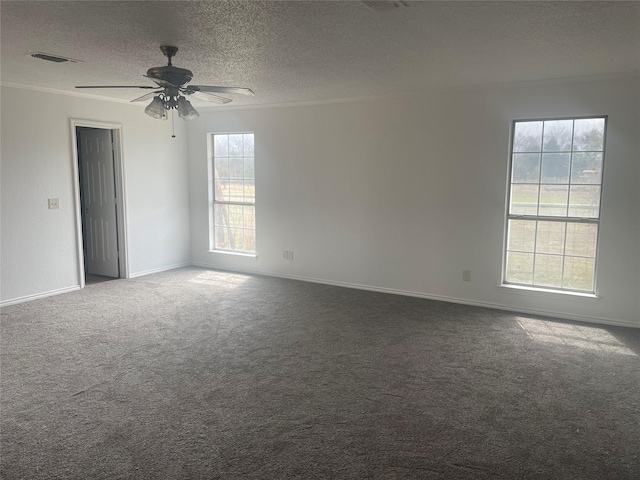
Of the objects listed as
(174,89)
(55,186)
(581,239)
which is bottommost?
(581,239)

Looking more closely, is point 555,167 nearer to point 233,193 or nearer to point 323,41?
point 323,41

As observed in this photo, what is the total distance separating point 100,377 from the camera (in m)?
3.44

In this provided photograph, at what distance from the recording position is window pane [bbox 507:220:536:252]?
498 centimetres

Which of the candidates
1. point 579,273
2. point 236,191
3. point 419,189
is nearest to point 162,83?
point 419,189

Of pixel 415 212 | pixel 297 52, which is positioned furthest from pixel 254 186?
pixel 297 52

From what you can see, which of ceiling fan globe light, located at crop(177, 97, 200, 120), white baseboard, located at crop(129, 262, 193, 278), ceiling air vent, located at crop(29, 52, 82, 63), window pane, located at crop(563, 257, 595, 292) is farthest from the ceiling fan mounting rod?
window pane, located at crop(563, 257, 595, 292)

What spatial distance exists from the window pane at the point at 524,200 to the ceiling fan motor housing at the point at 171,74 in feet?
11.4

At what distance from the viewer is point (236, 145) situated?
22.4 feet

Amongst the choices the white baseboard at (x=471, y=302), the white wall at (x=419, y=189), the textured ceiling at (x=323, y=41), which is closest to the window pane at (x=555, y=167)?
the white wall at (x=419, y=189)

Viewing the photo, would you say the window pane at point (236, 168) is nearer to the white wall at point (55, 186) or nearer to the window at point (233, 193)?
the window at point (233, 193)

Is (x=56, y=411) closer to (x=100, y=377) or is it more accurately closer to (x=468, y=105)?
(x=100, y=377)

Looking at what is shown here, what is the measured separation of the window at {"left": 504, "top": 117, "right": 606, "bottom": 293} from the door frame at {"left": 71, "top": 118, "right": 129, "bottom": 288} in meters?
4.74

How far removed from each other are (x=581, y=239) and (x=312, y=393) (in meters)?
3.25

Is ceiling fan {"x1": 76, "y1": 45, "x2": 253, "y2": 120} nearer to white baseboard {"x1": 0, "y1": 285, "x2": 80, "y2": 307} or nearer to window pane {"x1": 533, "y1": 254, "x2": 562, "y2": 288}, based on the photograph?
white baseboard {"x1": 0, "y1": 285, "x2": 80, "y2": 307}
